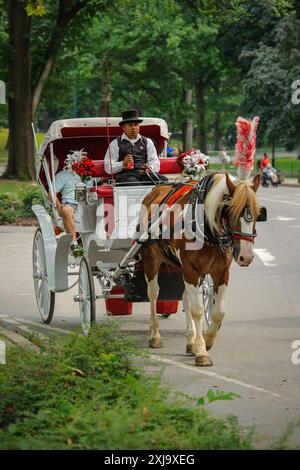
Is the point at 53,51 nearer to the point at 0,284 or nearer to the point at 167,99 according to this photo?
the point at 0,284

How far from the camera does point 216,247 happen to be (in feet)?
35.0

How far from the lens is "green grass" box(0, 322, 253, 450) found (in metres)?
6.09

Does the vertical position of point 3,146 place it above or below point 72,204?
below

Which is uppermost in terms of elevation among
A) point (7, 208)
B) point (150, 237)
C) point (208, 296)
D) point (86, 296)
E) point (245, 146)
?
point (245, 146)

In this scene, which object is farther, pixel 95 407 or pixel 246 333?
pixel 246 333

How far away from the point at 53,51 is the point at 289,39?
729 inches

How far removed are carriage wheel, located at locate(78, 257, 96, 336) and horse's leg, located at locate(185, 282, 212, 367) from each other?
4.00ft

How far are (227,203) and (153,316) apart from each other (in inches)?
72.6

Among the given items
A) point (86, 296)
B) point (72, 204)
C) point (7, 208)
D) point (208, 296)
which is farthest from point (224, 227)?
point (7, 208)

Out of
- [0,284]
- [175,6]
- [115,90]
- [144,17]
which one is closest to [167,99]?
[115,90]

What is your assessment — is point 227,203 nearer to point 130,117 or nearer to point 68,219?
point 130,117

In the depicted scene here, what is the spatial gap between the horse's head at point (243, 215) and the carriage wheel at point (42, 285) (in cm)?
333
